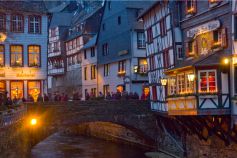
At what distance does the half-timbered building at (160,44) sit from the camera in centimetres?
3409

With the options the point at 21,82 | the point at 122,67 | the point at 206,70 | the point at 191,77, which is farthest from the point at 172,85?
the point at 122,67

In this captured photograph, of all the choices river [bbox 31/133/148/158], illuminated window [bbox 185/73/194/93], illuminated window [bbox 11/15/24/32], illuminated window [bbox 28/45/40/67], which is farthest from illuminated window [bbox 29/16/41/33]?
illuminated window [bbox 185/73/194/93]

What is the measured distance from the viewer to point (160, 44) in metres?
38.0

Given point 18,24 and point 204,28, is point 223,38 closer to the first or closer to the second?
point 204,28

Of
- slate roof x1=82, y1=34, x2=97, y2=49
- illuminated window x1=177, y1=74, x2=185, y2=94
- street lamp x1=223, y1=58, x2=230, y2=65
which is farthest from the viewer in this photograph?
slate roof x1=82, y1=34, x2=97, y2=49

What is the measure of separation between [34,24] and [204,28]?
20.4 meters

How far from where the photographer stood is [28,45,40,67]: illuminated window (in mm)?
44594

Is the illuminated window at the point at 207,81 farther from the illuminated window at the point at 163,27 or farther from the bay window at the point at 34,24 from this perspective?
the bay window at the point at 34,24

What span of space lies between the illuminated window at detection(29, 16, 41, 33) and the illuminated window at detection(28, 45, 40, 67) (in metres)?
1.52

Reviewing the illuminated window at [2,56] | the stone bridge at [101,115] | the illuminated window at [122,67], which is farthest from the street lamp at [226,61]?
the illuminated window at [122,67]

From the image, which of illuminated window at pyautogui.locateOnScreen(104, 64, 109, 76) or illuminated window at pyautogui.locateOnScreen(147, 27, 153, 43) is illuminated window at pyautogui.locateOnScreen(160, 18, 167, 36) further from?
illuminated window at pyautogui.locateOnScreen(104, 64, 109, 76)

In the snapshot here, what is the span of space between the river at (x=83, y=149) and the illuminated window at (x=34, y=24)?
10.9 metres

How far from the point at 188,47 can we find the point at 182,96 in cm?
497

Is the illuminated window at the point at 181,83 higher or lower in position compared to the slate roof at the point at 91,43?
lower
